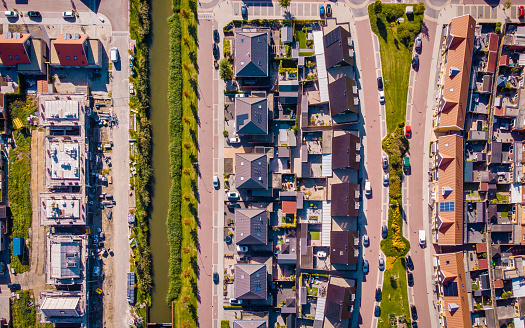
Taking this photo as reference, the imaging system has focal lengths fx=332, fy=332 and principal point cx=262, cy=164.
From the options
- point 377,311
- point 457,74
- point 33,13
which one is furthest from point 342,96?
point 33,13

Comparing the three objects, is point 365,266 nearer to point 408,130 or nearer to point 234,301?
point 234,301

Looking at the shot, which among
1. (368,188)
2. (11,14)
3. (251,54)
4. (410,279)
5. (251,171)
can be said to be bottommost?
(410,279)

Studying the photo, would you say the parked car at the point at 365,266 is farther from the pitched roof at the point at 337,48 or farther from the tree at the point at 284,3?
the tree at the point at 284,3

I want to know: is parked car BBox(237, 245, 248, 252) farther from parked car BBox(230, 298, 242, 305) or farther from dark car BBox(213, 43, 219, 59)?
dark car BBox(213, 43, 219, 59)

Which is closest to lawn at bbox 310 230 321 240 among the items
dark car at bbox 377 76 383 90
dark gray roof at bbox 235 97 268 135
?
dark gray roof at bbox 235 97 268 135

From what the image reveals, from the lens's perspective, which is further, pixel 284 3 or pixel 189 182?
pixel 189 182

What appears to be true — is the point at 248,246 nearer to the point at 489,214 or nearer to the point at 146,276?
the point at 146,276
